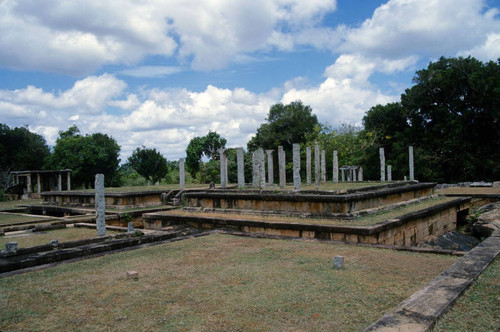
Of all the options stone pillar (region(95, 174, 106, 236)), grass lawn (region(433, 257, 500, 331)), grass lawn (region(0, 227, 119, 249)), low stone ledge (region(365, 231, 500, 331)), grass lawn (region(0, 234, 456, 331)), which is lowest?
grass lawn (region(0, 227, 119, 249))

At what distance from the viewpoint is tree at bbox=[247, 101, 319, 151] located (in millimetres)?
40688

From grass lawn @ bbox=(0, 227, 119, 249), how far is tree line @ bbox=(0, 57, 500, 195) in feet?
70.0

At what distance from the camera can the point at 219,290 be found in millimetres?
4273

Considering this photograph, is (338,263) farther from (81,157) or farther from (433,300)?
(81,157)

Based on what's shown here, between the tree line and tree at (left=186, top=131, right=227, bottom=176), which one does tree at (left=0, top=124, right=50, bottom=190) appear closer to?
the tree line

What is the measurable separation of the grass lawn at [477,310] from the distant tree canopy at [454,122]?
1045 inches

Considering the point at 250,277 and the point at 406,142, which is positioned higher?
the point at 406,142

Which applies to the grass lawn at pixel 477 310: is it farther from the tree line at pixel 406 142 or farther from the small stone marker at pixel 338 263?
the tree line at pixel 406 142

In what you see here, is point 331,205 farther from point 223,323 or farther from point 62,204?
point 62,204

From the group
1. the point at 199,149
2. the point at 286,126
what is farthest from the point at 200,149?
the point at 286,126

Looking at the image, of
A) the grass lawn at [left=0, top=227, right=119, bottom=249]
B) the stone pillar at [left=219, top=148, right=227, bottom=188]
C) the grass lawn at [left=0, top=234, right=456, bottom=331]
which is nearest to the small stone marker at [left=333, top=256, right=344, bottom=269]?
the grass lawn at [left=0, top=234, right=456, bottom=331]

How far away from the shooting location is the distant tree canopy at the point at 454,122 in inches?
1049

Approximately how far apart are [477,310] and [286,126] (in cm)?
3873

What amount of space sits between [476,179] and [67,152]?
32895mm
